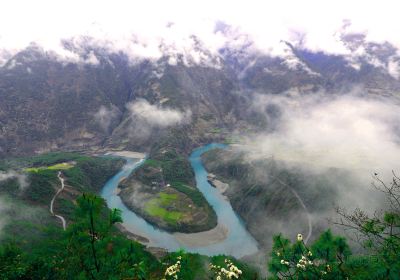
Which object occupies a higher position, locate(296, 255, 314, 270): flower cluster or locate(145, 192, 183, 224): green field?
locate(296, 255, 314, 270): flower cluster

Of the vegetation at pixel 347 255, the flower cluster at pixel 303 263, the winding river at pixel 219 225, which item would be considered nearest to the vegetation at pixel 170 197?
the winding river at pixel 219 225

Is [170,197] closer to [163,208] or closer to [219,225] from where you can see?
[163,208]

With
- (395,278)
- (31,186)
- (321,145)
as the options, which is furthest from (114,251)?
(321,145)

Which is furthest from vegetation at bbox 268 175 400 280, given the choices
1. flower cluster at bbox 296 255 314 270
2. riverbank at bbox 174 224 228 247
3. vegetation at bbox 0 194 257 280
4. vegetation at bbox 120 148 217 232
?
vegetation at bbox 120 148 217 232

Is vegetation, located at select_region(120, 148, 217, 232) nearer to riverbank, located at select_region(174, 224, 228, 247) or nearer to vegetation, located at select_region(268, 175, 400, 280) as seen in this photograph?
riverbank, located at select_region(174, 224, 228, 247)

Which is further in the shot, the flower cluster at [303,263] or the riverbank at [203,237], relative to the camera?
the riverbank at [203,237]

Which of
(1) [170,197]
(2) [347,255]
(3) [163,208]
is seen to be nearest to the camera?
(2) [347,255]

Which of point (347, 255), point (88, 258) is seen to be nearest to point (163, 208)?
point (347, 255)

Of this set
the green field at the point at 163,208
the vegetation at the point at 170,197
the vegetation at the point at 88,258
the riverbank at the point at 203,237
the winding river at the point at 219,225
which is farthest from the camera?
the green field at the point at 163,208

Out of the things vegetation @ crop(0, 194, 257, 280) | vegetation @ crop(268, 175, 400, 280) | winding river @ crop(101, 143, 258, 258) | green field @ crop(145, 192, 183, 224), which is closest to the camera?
vegetation @ crop(268, 175, 400, 280)

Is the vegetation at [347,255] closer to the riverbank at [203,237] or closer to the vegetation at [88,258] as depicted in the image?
the vegetation at [88,258]

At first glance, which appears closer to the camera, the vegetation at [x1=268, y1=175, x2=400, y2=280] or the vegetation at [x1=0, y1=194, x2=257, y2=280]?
the vegetation at [x1=268, y1=175, x2=400, y2=280]

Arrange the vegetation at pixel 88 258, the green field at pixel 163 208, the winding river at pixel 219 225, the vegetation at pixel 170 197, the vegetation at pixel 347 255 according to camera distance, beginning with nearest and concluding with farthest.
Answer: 1. the vegetation at pixel 347 255
2. the vegetation at pixel 88 258
3. the winding river at pixel 219 225
4. the vegetation at pixel 170 197
5. the green field at pixel 163 208

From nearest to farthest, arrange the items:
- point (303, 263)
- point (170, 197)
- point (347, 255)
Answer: point (303, 263), point (347, 255), point (170, 197)
